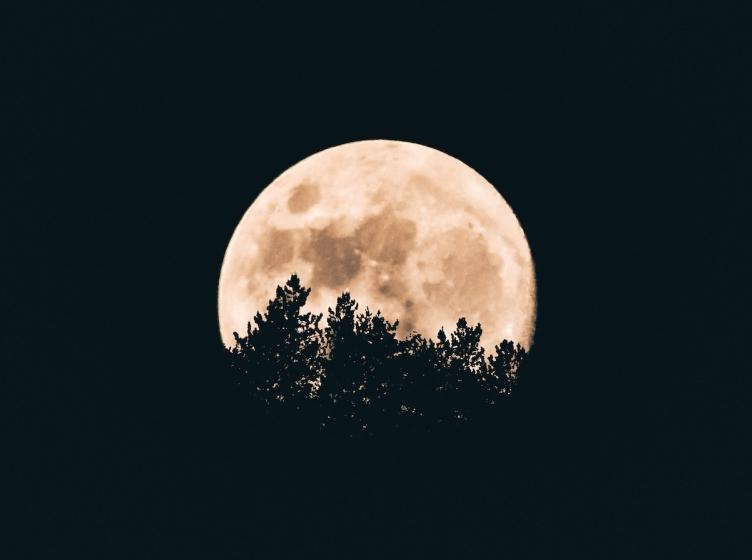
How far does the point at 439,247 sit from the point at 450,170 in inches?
113

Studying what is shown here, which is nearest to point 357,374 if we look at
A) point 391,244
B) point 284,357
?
point 284,357

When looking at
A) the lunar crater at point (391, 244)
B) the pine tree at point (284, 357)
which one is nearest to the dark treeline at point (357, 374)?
the pine tree at point (284, 357)

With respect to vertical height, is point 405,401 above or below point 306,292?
below

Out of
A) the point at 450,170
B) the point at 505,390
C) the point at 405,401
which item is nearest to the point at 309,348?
the point at 405,401

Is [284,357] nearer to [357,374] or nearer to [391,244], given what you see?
[357,374]

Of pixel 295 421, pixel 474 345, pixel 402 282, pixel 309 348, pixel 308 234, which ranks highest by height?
pixel 308 234

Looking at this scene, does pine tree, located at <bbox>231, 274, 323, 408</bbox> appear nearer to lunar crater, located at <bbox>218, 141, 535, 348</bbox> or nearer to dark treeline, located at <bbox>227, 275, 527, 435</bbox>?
dark treeline, located at <bbox>227, 275, 527, 435</bbox>

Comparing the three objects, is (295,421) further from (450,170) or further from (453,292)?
(450,170)

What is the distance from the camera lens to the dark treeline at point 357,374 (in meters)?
7.85

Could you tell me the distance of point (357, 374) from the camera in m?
7.86

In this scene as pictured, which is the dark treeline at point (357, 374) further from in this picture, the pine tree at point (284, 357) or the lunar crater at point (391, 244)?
the lunar crater at point (391, 244)

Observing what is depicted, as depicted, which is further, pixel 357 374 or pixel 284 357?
pixel 284 357

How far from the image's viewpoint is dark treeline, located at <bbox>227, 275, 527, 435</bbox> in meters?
7.85

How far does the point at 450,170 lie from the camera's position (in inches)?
519
